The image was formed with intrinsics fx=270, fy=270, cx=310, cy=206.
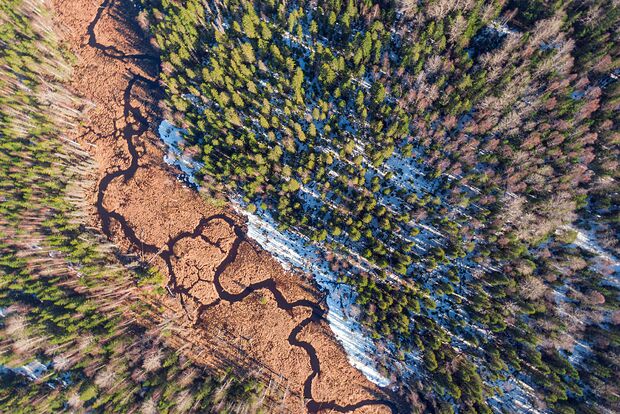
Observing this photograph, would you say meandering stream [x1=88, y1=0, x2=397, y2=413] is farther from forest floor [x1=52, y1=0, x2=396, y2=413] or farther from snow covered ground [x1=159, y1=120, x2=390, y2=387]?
snow covered ground [x1=159, y1=120, x2=390, y2=387]

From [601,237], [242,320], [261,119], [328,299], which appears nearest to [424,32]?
[261,119]

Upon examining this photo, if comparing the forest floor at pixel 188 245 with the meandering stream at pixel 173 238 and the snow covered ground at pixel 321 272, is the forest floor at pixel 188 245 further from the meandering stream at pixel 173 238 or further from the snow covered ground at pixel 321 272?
the snow covered ground at pixel 321 272

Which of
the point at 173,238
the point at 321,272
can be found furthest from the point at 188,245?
the point at 321,272

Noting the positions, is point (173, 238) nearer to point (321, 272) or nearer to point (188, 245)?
point (188, 245)

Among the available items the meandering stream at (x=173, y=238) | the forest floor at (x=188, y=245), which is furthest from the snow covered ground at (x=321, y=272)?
the meandering stream at (x=173, y=238)

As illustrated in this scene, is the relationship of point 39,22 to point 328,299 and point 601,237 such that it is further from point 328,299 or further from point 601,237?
point 601,237

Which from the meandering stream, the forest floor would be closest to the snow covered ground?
the forest floor
